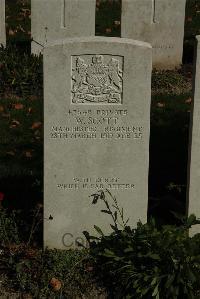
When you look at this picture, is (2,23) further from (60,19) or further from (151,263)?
(151,263)

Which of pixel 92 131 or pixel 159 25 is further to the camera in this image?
pixel 159 25

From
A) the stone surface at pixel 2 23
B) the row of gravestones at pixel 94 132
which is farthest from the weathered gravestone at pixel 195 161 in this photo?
the stone surface at pixel 2 23

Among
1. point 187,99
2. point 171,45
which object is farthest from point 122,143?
point 171,45

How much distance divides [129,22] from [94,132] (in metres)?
5.31

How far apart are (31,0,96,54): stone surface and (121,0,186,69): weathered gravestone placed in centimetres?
54

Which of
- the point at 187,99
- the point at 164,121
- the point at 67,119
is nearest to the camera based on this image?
the point at 67,119

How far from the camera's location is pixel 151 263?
17.7 feet

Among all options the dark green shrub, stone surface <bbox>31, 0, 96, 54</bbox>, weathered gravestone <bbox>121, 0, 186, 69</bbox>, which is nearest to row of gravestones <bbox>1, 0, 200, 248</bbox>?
the dark green shrub

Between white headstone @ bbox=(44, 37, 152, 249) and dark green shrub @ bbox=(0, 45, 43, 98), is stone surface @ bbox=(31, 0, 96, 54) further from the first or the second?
white headstone @ bbox=(44, 37, 152, 249)

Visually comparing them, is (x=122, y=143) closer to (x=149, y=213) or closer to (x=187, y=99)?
(x=149, y=213)

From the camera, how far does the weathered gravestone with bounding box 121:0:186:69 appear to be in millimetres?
10641

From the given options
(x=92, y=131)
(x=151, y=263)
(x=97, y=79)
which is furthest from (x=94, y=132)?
(x=151, y=263)

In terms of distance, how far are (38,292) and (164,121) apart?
376 centimetres

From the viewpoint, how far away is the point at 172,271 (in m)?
5.30
